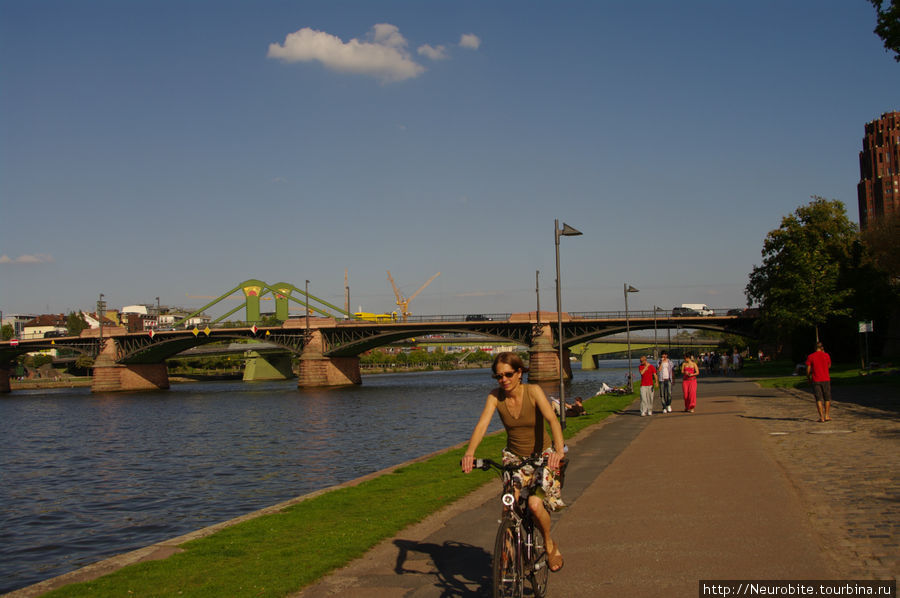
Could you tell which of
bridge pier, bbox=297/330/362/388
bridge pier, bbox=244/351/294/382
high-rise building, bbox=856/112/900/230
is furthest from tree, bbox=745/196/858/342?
high-rise building, bbox=856/112/900/230

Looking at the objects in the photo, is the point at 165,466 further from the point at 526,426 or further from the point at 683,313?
the point at 683,313

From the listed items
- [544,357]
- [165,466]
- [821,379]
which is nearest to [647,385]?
[821,379]

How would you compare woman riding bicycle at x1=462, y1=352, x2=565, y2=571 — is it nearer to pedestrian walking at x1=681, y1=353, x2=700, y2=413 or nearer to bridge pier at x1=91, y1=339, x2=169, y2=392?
pedestrian walking at x1=681, y1=353, x2=700, y2=413

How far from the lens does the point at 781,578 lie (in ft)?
21.1

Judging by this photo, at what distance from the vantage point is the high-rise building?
466ft

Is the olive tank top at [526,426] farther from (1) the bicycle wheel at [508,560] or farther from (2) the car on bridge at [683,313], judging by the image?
(2) the car on bridge at [683,313]

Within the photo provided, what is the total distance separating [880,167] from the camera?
144250 millimetres

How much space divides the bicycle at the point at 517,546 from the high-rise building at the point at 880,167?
155371 millimetres

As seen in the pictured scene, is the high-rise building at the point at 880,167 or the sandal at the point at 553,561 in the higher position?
the high-rise building at the point at 880,167

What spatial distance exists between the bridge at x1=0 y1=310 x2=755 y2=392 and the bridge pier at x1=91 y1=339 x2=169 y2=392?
118 mm

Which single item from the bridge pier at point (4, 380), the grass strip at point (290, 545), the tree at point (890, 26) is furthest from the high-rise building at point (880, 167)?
the grass strip at point (290, 545)

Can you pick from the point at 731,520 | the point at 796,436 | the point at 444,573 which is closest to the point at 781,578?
the point at 731,520

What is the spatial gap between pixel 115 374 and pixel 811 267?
8491 cm

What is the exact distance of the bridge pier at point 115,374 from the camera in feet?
325
